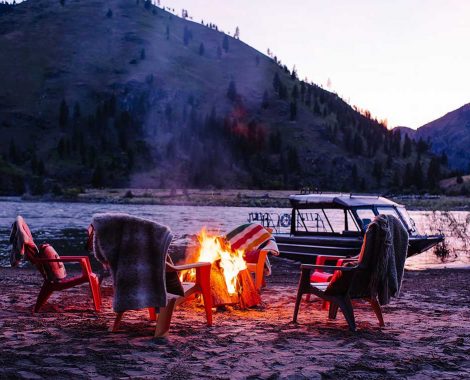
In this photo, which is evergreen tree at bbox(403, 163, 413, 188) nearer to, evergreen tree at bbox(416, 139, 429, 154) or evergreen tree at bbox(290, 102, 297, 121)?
evergreen tree at bbox(416, 139, 429, 154)

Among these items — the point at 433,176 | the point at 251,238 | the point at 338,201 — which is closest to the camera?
the point at 251,238

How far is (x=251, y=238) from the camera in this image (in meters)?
10.7

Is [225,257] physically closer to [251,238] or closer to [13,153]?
[251,238]

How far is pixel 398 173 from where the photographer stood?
149 metres

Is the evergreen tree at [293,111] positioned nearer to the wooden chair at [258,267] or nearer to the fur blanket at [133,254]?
the wooden chair at [258,267]

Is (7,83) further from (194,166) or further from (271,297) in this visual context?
(271,297)

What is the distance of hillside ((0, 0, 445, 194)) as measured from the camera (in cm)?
13655

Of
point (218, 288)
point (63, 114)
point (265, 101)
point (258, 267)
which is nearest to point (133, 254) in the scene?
point (218, 288)

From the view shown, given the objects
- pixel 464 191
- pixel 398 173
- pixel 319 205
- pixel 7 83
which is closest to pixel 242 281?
pixel 319 205

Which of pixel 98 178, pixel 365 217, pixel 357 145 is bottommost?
pixel 365 217

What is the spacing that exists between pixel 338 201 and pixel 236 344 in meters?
11.1

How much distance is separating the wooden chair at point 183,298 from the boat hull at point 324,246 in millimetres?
9619

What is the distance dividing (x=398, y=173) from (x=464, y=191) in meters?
36.9

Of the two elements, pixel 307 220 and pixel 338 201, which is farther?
pixel 307 220
